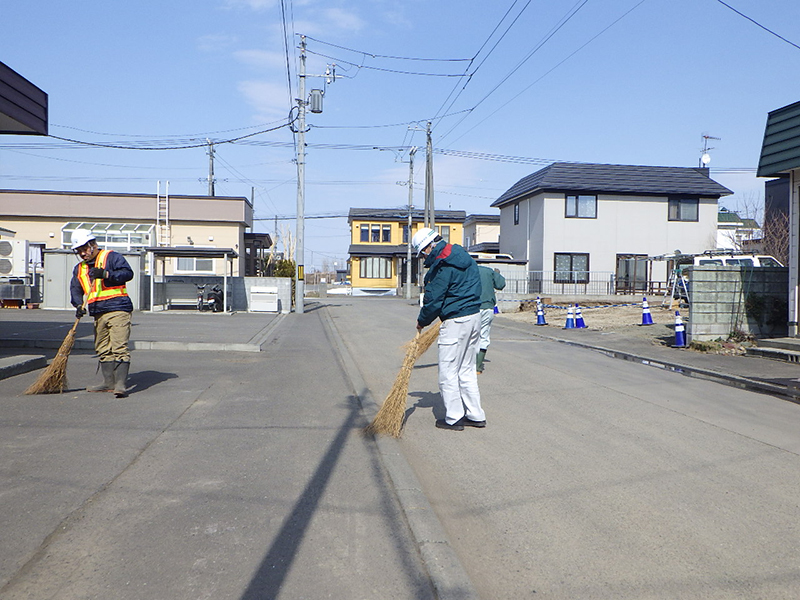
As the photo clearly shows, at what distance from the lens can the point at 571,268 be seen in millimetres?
36375

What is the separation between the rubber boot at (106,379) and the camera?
7.71 m

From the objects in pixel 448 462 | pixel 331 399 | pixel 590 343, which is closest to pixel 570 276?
pixel 590 343

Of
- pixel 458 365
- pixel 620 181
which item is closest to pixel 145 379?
pixel 458 365

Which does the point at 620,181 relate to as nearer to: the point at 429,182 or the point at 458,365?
the point at 429,182

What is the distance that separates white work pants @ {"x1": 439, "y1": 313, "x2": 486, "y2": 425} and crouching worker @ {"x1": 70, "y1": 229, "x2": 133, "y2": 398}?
371 cm

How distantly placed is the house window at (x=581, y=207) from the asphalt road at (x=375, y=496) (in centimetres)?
2856

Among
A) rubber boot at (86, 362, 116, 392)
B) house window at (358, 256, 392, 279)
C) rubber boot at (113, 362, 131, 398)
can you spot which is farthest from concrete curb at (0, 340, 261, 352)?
house window at (358, 256, 392, 279)

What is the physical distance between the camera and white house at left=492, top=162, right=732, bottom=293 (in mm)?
36031

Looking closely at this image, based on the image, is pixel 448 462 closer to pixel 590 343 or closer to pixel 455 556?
pixel 455 556

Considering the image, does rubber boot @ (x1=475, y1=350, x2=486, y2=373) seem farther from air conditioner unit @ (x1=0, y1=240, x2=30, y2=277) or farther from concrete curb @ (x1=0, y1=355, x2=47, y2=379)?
air conditioner unit @ (x1=0, y1=240, x2=30, y2=277)

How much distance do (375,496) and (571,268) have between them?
1310 inches

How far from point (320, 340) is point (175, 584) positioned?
13.3 metres

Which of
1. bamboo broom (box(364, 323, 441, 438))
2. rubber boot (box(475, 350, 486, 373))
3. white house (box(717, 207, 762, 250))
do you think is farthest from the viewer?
white house (box(717, 207, 762, 250))

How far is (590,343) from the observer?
636 inches
